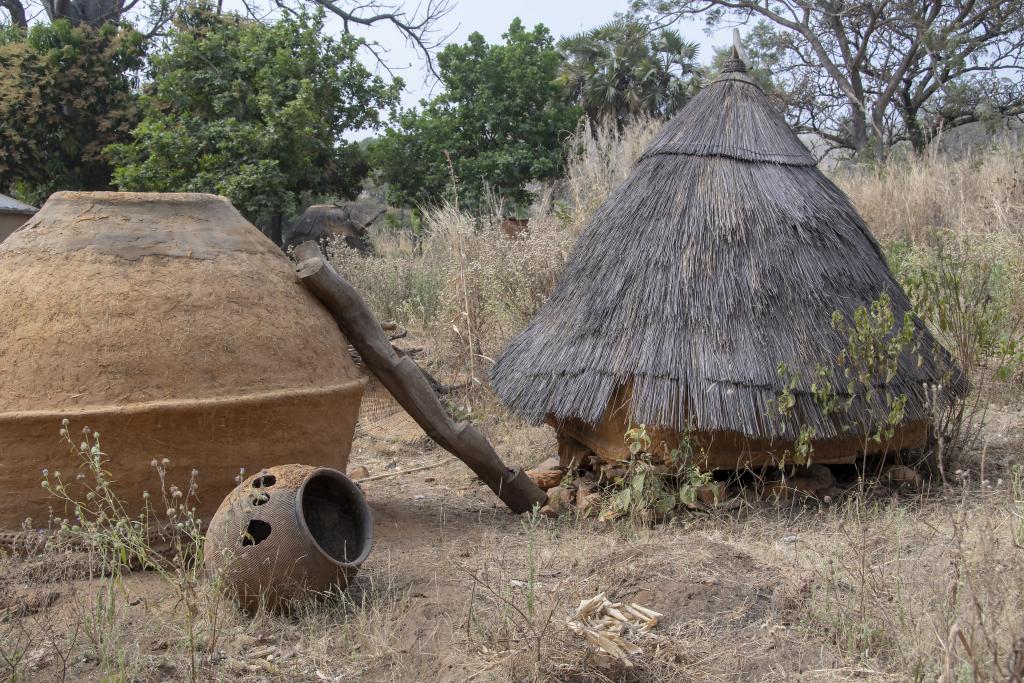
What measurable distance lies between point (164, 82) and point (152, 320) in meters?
13.3

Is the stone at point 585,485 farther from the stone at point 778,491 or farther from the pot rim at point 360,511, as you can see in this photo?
the pot rim at point 360,511

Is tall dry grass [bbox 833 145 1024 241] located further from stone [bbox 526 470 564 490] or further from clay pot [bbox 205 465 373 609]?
clay pot [bbox 205 465 373 609]

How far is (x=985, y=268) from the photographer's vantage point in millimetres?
5504

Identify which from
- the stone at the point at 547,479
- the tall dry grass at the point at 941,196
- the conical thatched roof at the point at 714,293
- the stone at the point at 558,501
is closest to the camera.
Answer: the conical thatched roof at the point at 714,293

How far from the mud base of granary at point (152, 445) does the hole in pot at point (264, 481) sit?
1.78 ft

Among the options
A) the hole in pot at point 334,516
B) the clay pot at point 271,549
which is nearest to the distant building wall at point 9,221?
the hole in pot at point 334,516

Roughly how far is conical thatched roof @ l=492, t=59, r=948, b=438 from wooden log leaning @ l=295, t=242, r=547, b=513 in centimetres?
35

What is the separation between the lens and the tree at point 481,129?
21.0m

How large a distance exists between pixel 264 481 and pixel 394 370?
1.33 m

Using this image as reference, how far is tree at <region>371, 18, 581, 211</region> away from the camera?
21000 millimetres

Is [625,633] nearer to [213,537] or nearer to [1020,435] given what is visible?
[213,537]

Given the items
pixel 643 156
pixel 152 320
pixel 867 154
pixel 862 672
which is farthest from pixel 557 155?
pixel 862 672

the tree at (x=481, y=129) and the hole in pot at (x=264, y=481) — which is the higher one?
the tree at (x=481, y=129)

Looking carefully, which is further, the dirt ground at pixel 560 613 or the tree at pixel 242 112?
the tree at pixel 242 112
